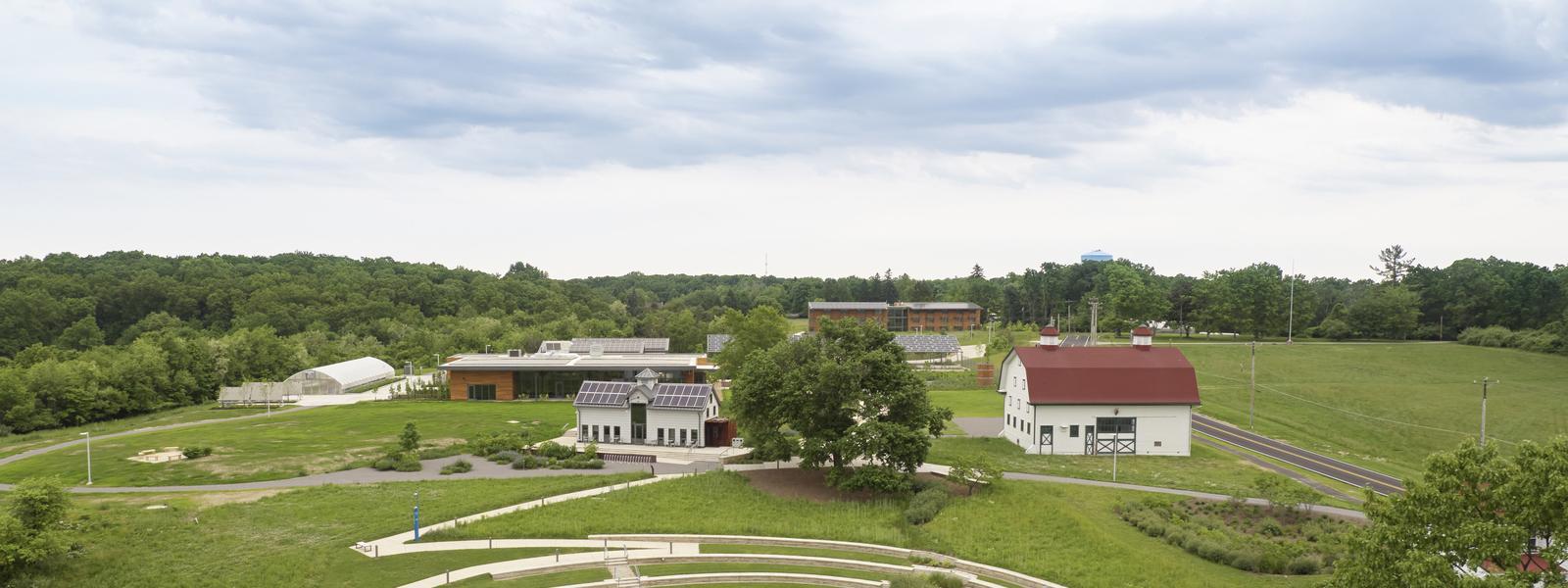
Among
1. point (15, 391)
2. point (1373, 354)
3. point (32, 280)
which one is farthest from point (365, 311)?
point (1373, 354)

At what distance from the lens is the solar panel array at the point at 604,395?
5388cm

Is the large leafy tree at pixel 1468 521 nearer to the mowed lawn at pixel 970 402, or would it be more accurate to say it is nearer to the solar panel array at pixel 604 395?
the solar panel array at pixel 604 395

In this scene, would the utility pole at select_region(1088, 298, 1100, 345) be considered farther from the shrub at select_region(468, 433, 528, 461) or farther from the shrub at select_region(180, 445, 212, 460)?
the shrub at select_region(180, 445, 212, 460)

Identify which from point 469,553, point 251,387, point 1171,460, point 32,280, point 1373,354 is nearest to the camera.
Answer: point 469,553

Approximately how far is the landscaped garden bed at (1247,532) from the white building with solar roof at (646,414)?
2652 cm

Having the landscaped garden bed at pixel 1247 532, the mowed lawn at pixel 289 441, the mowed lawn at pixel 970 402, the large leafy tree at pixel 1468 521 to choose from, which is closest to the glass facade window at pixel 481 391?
the mowed lawn at pixel 289 441

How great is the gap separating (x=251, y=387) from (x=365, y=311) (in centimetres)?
4831

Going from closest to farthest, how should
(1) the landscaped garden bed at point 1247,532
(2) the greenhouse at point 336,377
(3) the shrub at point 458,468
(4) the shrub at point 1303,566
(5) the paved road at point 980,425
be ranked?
(4) the shrub at point 1303,566
(1) the landscaped garden bed at point 1247,532
(3) the shrub at point 458,468
(5) the paved road at point 980,425
(2) the greenhouse at point 336,377

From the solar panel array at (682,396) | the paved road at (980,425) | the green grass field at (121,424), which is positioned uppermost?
the solar panel array at (682,396)

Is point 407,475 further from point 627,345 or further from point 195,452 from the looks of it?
point 627,345

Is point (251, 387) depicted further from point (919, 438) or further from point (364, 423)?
point (919, 438)

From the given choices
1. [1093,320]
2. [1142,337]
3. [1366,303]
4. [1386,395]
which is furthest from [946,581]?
[1366,303]

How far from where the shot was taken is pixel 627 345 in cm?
9794

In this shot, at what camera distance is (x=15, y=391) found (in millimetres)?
62438
